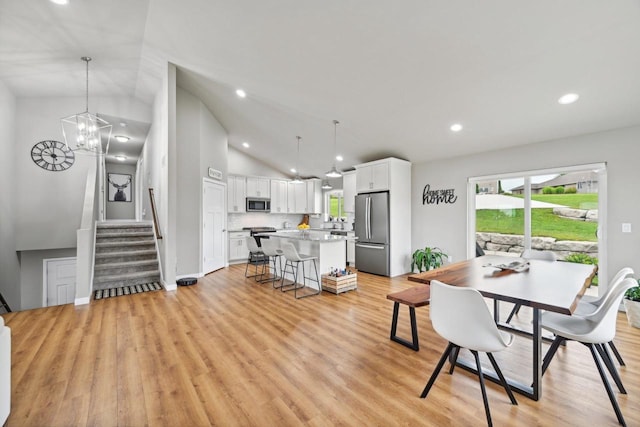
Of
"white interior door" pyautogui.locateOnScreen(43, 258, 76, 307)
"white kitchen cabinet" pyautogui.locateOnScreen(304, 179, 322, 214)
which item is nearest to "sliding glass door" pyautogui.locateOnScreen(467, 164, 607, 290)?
"white kitchen cabinet" pyautogui.locateOnScreen(304, 179, 322, 214)

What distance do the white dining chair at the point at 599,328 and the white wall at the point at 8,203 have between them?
7517 millimetres

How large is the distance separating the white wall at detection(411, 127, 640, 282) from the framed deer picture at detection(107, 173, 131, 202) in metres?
10.1

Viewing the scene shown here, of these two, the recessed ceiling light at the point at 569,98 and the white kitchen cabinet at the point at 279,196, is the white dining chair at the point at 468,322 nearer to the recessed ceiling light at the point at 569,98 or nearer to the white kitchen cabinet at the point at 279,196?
the recessed ceiling light at the point at 569,98

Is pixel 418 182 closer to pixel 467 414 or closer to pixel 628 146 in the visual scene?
pixel 628 146

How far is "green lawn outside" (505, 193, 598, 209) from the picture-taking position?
12.1 ft

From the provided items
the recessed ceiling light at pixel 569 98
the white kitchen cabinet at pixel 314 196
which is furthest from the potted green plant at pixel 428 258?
the white kitchen cabinet at pixel 314 196

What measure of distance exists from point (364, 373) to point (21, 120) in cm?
740

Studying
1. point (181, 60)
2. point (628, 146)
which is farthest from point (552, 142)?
point (181, 60)

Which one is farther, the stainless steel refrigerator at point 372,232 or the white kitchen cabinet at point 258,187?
the white kitchen cabinet at point 258,187

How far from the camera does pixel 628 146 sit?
3.32 metres

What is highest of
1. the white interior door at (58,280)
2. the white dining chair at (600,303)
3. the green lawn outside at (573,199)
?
the green lawn outside at (573,199)

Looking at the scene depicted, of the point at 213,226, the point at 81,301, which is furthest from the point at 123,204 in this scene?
the point at 81,301

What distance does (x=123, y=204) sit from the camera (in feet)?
31.6

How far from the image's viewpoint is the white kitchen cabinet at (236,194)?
6.99 m
